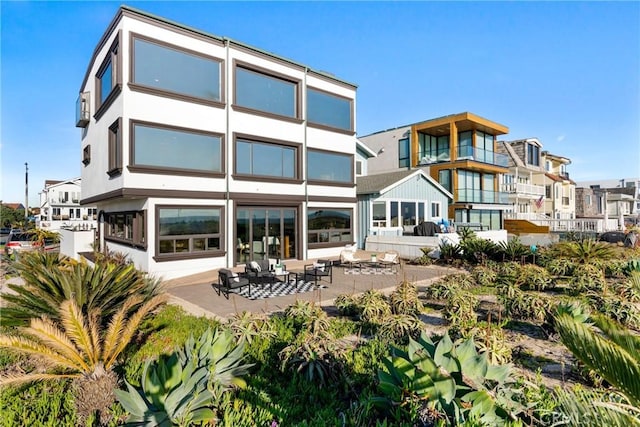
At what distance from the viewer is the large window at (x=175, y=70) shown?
42.7 ft

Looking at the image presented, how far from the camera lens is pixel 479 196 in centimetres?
3017

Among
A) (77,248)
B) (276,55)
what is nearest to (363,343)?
(276,55)

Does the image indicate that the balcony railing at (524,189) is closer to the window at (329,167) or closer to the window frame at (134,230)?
the window at (329,167)

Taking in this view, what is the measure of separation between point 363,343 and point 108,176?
1396 cm

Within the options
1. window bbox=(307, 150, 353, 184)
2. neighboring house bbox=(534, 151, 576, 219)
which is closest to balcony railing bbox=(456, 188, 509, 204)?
neighboring house bbox=(534, 151, 576, 219)

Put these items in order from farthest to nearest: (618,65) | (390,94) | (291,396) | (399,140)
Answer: (399,140) → (390,94) → (618,65) → (291,396)

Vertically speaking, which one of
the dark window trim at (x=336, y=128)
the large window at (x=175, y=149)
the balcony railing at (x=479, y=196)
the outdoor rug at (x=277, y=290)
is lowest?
the outdoor rug at (x=277, y=290)

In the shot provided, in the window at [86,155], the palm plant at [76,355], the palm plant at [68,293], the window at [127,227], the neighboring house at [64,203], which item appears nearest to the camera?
the palm plant at [76,355]

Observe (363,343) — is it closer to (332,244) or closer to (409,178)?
(332,244)

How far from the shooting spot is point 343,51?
567 inches

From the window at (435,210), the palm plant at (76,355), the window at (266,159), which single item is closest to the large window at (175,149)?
the window at (266,159)

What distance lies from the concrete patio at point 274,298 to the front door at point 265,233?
4.05ft

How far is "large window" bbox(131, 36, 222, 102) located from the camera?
13.0m

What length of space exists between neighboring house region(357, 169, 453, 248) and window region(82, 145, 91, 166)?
1558cm
